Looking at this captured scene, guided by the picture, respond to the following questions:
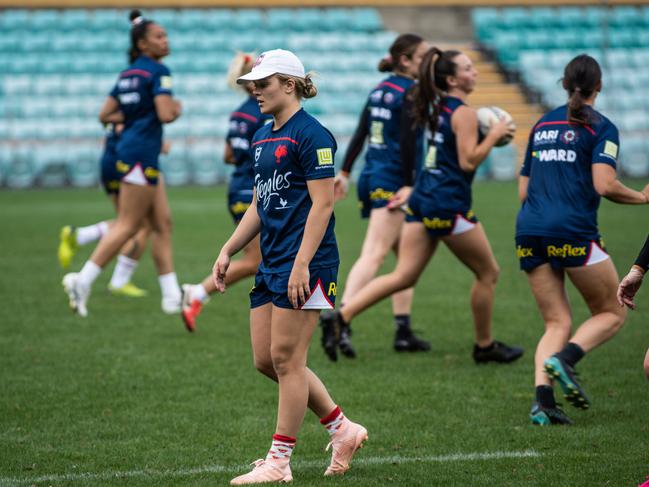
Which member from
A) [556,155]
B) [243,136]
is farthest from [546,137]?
[243,136]

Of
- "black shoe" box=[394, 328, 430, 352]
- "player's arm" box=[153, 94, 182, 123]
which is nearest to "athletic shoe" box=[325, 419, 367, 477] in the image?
"black shoe" box=[394, 328, 430, 352]

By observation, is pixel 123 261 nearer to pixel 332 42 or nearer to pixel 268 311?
pixel 268 311

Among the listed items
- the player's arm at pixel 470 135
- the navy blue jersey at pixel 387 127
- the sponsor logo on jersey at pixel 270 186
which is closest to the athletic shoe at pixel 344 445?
the sponsor logo on jersey at pixel 270 186

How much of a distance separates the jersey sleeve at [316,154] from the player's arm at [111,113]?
198 inches

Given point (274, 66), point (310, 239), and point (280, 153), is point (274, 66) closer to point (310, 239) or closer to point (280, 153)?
point (280, 153)

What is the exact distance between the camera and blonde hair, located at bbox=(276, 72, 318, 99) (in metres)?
4.61

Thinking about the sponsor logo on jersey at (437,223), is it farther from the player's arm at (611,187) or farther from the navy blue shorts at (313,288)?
the navy blue shorts at (313,288)

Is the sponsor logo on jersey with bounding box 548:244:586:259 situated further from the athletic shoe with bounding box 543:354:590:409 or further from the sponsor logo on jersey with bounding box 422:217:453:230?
the sponsor logo on jersey with bounding box 422:217:453:230

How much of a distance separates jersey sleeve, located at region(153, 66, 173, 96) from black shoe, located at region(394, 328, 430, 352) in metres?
2.85

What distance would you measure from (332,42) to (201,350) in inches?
899

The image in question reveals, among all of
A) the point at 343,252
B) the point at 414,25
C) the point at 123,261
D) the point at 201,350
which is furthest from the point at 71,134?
the point at 201,350

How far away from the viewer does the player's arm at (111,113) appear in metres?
9.22

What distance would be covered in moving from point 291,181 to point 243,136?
364 centimetres

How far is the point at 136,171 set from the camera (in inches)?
360
